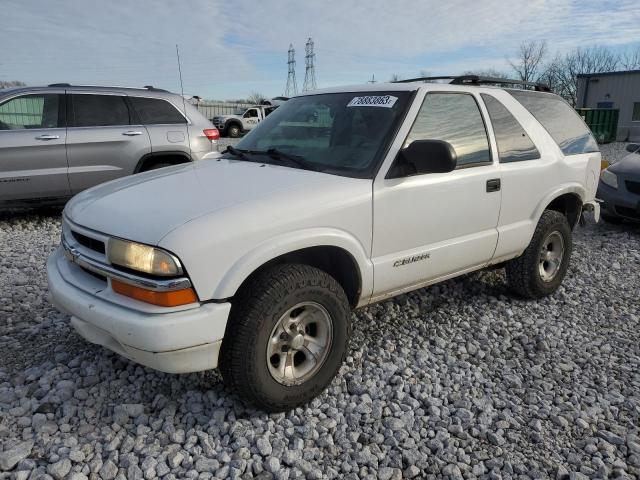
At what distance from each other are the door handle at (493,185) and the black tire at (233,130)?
86.5 feet

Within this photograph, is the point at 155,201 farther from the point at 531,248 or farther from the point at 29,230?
the point at 29,230

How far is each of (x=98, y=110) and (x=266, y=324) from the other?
18.5 feet

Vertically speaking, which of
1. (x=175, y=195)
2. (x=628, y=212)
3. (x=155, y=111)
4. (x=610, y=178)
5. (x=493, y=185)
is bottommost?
(x=628, y=212)

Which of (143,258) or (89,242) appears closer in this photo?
(143,258)

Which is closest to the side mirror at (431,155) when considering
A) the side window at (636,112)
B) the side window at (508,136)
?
the side window at (508,136)

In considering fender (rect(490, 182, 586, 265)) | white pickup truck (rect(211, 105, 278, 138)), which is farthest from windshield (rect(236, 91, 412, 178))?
white pickup truck (rect(211, 105, 278, 138))

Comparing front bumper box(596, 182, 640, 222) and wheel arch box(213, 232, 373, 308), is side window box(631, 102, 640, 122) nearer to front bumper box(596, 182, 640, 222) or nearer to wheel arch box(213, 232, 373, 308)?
front bumper box(596, 182, 640, 222)

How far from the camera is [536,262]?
14.0 feet

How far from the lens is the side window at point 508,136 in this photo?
381cm

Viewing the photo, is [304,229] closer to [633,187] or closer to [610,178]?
[633,187]

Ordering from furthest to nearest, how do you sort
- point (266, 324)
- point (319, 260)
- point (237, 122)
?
point (237, 122), point (319, 260), point (266, 324)

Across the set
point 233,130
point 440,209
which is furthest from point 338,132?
Result: point 233,130

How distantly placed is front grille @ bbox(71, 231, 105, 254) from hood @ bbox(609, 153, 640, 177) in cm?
707

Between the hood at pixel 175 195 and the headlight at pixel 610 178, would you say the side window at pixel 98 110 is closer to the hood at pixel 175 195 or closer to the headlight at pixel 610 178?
the hood at pixel 175 195
